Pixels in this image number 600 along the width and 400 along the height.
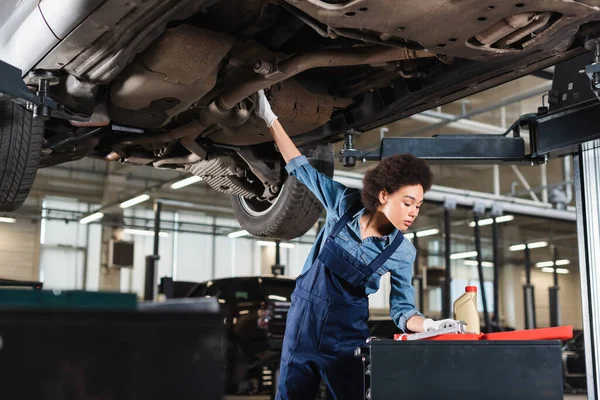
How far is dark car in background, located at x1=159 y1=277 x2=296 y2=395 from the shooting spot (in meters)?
6.93

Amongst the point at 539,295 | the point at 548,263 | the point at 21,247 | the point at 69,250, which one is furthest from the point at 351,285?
the point at 539,295

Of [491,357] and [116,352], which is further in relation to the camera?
[491,357]

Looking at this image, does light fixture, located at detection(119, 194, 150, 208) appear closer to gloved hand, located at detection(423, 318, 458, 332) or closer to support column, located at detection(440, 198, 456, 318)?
support column, located at detection(440, 198, 456, 318)

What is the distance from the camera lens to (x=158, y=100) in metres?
2.97

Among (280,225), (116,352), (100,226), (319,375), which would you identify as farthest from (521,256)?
(116,352)

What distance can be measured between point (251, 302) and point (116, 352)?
6.39 meters

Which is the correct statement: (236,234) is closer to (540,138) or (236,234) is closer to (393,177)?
(540,138)

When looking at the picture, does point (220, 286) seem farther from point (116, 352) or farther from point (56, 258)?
point (56, 258)

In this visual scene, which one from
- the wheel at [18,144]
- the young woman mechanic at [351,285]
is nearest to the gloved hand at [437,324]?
the young woman mechanic at [351,285]

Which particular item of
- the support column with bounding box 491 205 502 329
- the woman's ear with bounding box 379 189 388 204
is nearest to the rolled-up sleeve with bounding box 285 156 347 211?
the woman's ear with bounding box 379 189 388 204

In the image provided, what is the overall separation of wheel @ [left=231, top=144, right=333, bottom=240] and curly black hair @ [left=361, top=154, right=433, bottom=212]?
4.31 ft

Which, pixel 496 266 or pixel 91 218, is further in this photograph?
pixel 91 218

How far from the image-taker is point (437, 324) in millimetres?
2193

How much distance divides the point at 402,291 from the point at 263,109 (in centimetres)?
96
